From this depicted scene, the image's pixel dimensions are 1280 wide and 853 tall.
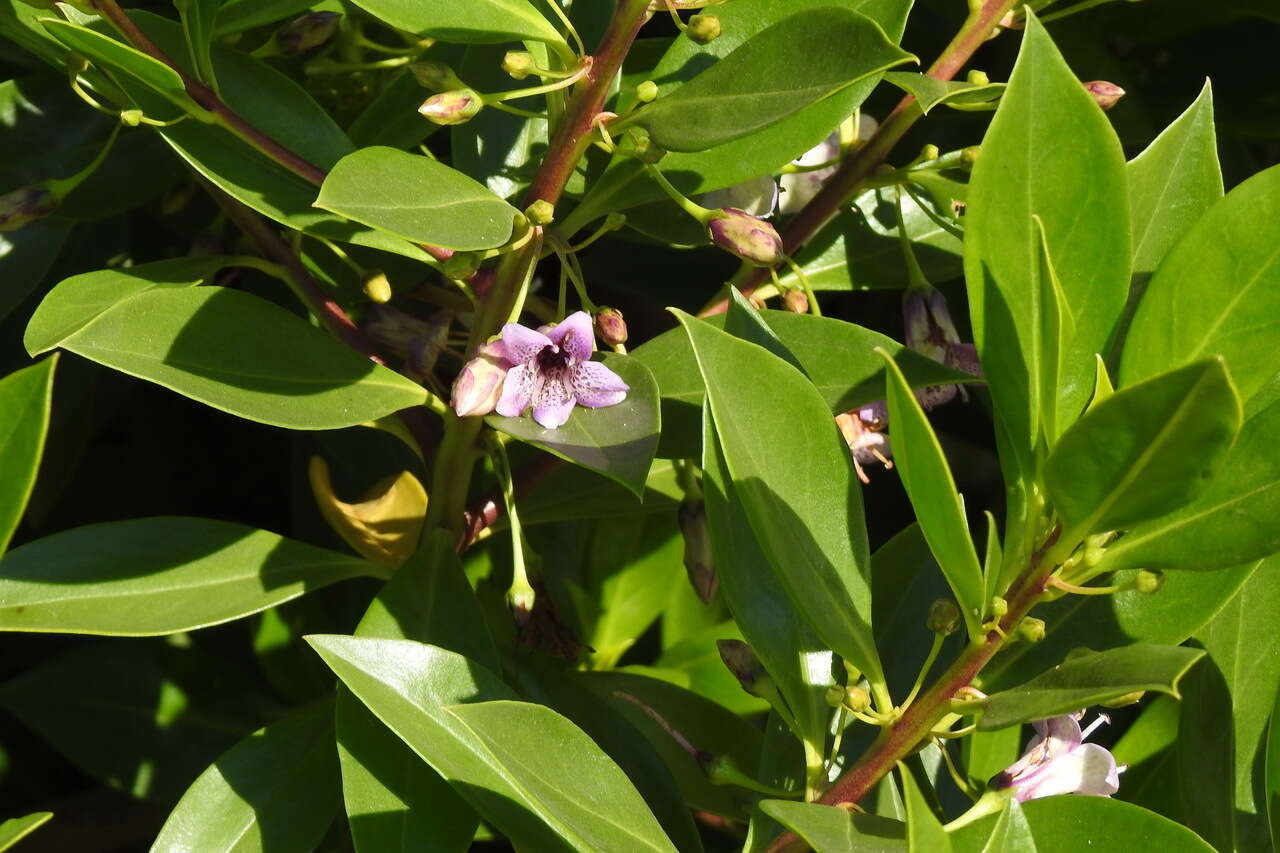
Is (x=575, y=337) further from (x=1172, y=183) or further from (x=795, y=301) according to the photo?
(x=1172, y=183)

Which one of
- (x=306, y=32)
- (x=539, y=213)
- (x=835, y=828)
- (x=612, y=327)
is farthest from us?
(x=306, y=32)

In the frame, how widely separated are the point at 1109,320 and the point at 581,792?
43 centimetres

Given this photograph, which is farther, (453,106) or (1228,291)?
(453,106)

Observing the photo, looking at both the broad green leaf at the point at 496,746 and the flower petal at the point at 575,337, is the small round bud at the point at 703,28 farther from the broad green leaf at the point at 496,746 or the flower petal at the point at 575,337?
the broad green leaf at the point at 496,746

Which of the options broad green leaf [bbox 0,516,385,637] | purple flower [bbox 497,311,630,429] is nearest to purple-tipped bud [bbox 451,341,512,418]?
purple flower [bbox 497,311,630,429]

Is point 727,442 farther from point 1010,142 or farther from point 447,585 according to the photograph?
point 447,585

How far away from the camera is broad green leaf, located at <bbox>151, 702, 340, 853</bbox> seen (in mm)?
1013

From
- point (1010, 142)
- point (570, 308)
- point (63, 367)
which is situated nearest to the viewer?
point (1010, 142)

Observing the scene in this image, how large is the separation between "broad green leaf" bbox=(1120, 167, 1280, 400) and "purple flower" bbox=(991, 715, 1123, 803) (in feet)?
0.91

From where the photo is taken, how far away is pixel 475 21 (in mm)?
869

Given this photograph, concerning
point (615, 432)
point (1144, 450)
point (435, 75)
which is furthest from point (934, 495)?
point (435, 75)

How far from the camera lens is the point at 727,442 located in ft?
2.61

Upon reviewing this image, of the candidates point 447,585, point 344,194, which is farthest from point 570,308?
point 344,194

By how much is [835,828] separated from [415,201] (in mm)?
441
